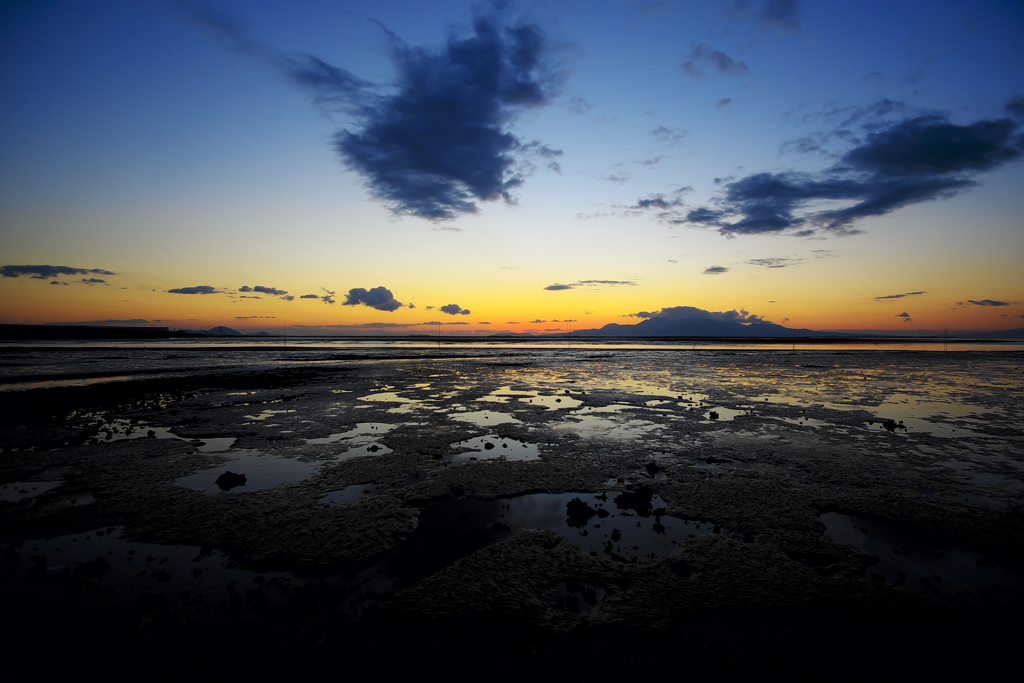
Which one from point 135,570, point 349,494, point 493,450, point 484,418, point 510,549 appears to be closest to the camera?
point 135,570

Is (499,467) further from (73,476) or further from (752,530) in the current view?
(73,476)

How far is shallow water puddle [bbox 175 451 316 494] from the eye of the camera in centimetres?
939

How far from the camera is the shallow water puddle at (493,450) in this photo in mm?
11398

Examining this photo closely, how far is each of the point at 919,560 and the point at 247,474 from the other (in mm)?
13260

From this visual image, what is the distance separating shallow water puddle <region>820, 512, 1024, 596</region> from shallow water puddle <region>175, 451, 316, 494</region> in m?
11.1

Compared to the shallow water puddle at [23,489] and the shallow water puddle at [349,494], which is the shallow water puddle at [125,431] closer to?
the shallow water puddle at [23,489]

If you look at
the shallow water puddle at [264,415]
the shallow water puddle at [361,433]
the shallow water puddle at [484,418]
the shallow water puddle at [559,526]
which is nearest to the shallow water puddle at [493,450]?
the shallow water puddle at [484,418]

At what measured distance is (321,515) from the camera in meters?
7.91

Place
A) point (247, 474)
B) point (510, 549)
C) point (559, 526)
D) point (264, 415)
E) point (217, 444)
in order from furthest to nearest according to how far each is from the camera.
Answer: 1. point (264, 415)
2. point (217, 444)
3. point (247, 474)
4. point (559, 526)
5. point (510, 549)

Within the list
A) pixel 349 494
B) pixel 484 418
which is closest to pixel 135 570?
pixel 349 494

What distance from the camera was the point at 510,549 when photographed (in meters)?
6.68

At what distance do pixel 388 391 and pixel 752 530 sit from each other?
65.4 ft

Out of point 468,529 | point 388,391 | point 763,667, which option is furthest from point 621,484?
point 388,391

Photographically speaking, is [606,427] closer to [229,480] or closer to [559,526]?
[559,526]
